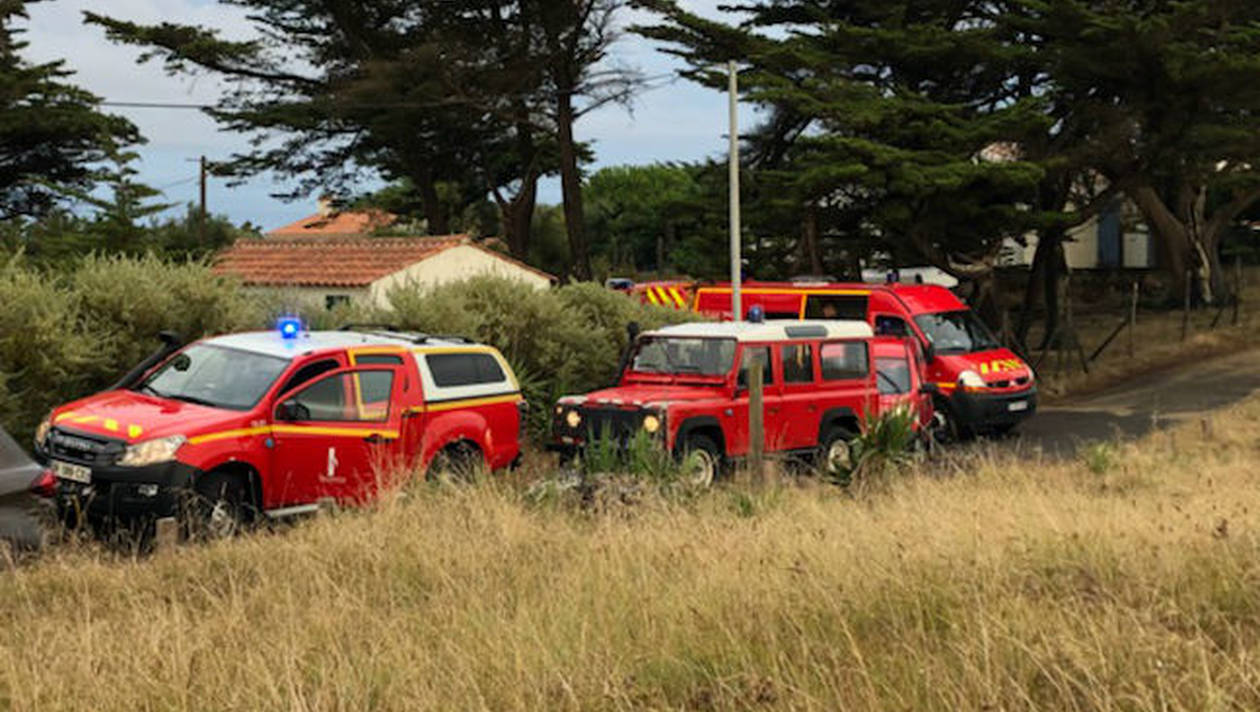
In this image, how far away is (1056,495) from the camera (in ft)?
29.9

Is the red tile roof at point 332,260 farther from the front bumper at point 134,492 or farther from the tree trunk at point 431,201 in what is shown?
the front bumper at point 134,492

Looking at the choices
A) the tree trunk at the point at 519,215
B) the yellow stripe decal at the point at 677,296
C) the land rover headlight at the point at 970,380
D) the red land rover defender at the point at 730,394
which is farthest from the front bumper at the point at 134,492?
the tree trunk at the point at 519,215

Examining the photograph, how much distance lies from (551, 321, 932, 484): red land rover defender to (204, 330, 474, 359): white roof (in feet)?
5.81

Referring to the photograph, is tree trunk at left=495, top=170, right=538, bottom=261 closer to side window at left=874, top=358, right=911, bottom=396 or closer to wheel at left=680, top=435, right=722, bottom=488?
side window at left=874, top=358, right=911, bottom=396

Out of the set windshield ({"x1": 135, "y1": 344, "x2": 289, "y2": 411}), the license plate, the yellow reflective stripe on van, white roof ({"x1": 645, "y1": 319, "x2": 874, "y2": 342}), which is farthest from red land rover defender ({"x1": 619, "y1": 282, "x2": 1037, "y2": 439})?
the license plate

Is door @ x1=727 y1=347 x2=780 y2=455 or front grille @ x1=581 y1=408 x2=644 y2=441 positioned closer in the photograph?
front grille @ x1=581 y1=408 x2=644 y2=441

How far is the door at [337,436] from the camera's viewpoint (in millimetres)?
10039

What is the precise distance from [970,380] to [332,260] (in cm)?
1427

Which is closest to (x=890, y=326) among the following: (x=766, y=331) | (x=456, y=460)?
(x=766, y=331)

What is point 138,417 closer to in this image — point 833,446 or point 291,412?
point 291,412

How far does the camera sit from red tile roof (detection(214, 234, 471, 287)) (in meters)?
24.8

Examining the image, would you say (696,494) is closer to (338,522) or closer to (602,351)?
(338,522)

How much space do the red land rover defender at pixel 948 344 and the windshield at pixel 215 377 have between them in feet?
34.4

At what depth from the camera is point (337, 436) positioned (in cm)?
1051
